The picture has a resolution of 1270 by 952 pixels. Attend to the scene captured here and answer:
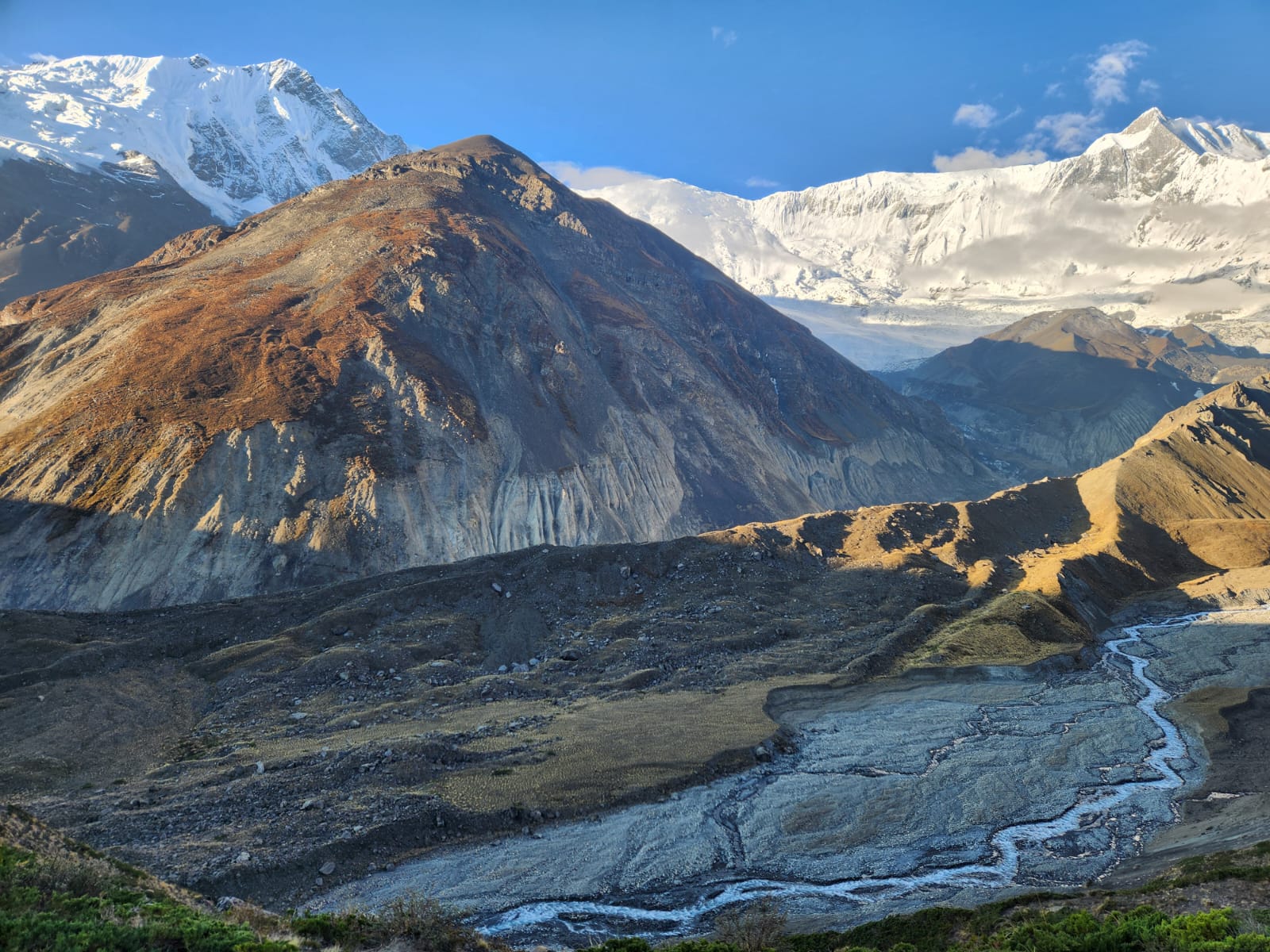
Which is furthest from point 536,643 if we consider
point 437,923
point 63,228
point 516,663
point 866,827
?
point 63,228

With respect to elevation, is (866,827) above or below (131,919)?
below

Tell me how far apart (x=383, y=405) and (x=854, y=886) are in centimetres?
6709

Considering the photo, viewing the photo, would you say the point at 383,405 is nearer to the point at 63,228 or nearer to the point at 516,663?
the point at 516,663

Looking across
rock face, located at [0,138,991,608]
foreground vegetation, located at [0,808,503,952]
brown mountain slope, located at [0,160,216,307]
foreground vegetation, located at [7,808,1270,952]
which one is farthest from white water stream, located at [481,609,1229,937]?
brown mountain slope, located at [0,160,216,307]

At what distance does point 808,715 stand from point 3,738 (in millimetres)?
38422

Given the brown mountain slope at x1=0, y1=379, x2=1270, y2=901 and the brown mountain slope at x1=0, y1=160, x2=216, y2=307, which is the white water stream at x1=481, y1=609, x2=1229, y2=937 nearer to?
the brown mountain slope at x1=0, y1=379, x2=1270, y2=901

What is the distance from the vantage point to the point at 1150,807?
35.5m

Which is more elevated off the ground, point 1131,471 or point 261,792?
point 1131,471

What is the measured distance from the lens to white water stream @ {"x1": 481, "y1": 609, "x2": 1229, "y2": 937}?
26.4 metres

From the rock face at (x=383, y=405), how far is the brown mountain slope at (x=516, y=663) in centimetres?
Result: 1417

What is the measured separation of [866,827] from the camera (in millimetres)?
32844

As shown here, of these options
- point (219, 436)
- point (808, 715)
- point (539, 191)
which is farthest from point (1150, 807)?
point (539, 191)

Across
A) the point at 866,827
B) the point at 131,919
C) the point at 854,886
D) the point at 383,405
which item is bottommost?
the point at 854,886

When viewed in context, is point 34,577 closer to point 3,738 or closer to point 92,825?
point 3,738
